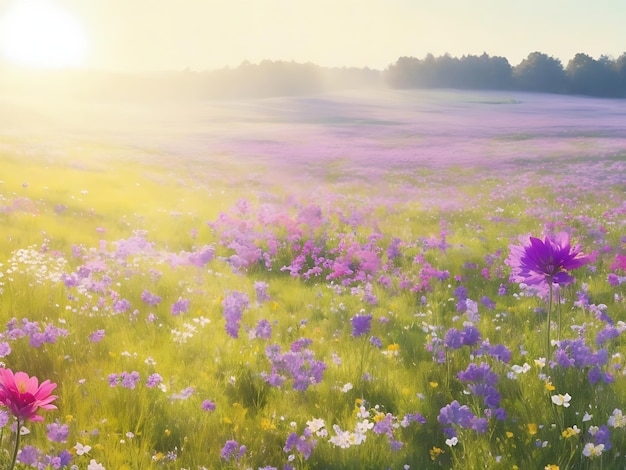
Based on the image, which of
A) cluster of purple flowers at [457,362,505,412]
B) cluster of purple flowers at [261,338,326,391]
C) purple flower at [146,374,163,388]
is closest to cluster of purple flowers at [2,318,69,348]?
purple flower at [146,374,163,388]

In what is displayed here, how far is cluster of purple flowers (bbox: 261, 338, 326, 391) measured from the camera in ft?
11.5

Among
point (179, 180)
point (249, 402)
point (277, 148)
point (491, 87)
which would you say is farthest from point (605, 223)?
point (491, 87)

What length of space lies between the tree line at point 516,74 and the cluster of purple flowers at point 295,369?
61.9 m

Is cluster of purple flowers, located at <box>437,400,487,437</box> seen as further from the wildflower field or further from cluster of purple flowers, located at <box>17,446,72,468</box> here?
cluster of purple flowers, located at <box>17,446,72,468</box>

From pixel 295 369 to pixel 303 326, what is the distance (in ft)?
3.43

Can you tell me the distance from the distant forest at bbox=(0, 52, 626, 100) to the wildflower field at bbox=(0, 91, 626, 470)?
35106 mm

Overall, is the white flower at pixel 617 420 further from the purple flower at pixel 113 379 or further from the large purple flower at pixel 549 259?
the purple flower at pixel 113 379

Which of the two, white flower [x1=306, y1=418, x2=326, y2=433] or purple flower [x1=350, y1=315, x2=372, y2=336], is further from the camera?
purple flower [x1=350, y1=315, x2=372, y2=336]

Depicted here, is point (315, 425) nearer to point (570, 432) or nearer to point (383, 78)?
point (570, 432)

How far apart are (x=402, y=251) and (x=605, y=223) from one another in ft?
15.4

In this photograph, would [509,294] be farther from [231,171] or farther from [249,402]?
[231,171]

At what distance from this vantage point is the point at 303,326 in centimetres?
470

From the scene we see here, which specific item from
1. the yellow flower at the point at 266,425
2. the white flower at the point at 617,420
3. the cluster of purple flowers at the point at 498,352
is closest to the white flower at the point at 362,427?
the yellow flower at the point at 266,425

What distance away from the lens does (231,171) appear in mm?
18750
